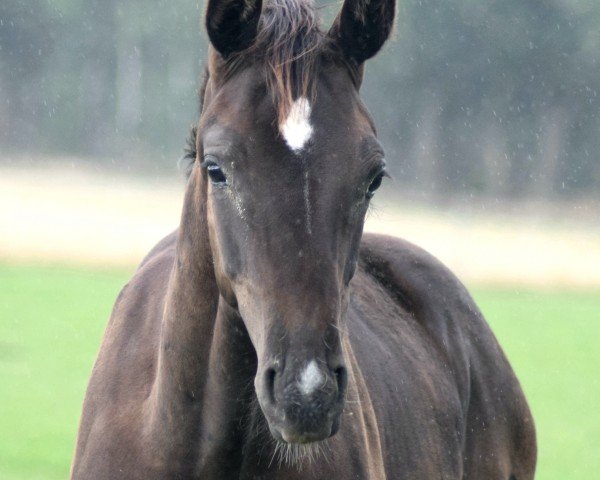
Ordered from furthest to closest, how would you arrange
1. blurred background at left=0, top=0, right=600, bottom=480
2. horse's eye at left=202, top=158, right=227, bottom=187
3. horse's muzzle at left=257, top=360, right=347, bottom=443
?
blurred background at left=0, top=0, right=600, bottom=480
horse's eye at left=202, top=158, right=227, bottom=187
horse's muzzle at left=257, top=360, right=347, bottom=443

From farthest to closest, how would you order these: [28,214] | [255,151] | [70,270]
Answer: [28,214] → [70,270] → [255,151]

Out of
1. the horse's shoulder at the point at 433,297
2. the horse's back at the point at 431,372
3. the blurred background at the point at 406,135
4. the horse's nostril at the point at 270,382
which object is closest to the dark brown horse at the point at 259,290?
the horse's nostril at the point at 270,382

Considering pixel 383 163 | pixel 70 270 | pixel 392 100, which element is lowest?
pixel 70 270

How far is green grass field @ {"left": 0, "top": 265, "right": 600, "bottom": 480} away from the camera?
998 cm

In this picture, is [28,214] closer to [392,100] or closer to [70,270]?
[70,270]

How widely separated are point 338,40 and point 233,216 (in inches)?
25.9

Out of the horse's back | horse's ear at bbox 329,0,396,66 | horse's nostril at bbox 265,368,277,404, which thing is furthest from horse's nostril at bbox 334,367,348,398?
the horse's back

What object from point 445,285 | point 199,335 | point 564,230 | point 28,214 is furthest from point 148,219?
point 199,335

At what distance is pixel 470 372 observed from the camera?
5441 mm

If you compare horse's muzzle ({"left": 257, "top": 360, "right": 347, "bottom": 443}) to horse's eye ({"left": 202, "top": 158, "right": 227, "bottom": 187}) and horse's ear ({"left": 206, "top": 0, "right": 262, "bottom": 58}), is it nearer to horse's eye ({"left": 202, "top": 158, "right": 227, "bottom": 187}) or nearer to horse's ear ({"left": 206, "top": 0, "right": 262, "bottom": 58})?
horse's eye ({"left": 202, "top": 158, "right": 227, "bottom": 187})

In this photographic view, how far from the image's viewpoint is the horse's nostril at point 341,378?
2.70 meters

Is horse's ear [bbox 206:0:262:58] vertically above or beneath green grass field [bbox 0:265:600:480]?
above

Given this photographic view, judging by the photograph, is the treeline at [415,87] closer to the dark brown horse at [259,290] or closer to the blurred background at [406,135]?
the blurred background at [406,135]

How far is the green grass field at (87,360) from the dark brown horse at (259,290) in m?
5.36
